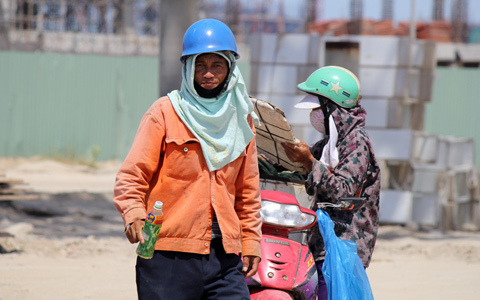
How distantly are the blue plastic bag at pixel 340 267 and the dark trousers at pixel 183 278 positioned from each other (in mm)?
831

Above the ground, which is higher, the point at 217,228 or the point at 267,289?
the point at 217,228

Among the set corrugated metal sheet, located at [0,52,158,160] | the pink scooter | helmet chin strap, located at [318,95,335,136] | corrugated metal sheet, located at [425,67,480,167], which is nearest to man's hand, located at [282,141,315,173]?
the pink scooter

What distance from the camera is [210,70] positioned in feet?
9.42

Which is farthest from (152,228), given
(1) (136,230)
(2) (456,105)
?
(2) (456,105)

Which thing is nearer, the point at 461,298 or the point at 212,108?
the point at 212,108

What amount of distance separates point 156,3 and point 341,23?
12.4 meters

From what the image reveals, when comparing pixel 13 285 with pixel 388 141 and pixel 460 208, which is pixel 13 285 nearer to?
pixel 388 141

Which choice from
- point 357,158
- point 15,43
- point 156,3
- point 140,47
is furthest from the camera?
point 156,3

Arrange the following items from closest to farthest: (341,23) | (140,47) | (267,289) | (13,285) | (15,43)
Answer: (267,289) → (13,285) → (15,43) → (140,47) → (341,23)

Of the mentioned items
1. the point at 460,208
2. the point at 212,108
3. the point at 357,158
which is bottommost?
the point at 460,208

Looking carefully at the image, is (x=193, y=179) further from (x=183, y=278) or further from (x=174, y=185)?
(x=183, y=278)

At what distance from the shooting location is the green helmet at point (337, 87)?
3764 mm

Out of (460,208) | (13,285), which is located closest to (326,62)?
(460,208)

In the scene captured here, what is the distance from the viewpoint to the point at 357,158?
356 centimetres
